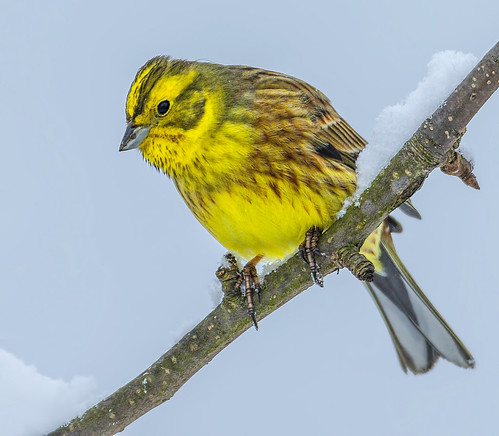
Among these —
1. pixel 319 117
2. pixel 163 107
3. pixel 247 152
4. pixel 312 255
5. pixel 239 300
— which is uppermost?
pixel 163 107

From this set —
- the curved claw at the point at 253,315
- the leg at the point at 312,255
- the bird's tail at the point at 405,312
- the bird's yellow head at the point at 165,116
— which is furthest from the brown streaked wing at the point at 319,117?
the curved claw at the point at 253,315

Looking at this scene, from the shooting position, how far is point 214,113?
3.31 meters

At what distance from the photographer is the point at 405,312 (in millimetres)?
3777

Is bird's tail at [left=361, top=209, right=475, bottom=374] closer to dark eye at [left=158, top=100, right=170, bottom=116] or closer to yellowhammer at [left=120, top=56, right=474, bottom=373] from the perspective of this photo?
yellowhammer at [left=120, top=56, right=474, bottom=373]

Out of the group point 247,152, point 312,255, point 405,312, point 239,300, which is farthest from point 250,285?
point 405,312

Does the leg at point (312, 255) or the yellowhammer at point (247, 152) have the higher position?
the yellowhammer at point (247, 152)

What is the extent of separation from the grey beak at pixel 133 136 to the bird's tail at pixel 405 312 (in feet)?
4.08

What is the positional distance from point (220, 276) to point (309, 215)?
1.50 feet

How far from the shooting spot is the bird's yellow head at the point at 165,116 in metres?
3.15

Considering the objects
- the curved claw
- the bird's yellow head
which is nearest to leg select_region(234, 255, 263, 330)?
the curved claw

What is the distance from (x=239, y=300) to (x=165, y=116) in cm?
85

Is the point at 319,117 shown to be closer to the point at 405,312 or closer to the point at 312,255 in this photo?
the point at 312,255

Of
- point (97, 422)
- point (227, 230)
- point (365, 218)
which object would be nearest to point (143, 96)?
point (227, 230)

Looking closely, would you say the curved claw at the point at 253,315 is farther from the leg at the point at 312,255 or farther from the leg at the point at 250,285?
the leg at the point at 312,255
